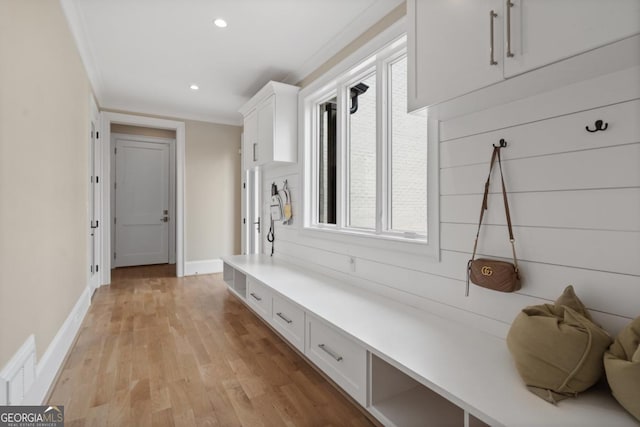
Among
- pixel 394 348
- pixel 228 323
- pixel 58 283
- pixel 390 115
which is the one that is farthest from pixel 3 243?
pixel 390 115

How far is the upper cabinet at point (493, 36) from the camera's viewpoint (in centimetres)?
99

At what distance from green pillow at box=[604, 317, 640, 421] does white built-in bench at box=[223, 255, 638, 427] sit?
2.9 inches

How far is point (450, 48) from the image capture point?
1.44m

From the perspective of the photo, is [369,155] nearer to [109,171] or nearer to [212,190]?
[212,190]

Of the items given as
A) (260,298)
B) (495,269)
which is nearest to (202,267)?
(260,298)

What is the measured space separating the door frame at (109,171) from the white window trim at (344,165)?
2.56 meters

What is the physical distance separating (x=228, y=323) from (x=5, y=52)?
2444mm

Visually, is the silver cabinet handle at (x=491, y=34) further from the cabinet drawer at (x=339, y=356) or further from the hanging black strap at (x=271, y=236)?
the hanging black strap at (x=271, y=236)

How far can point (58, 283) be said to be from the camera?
2256 millimetres

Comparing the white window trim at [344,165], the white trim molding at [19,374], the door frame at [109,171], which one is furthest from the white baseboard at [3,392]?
the door frame at [109,171]

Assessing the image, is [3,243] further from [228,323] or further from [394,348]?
[228,323]

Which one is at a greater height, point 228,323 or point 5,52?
point 5,52

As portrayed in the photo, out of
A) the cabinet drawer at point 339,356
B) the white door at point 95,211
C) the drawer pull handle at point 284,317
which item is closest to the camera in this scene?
the cabinet drawer at point 339,356

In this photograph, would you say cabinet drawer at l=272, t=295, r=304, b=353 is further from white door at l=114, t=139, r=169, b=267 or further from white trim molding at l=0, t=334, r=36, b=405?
white door at l=114, t=139, r=169, b=267
